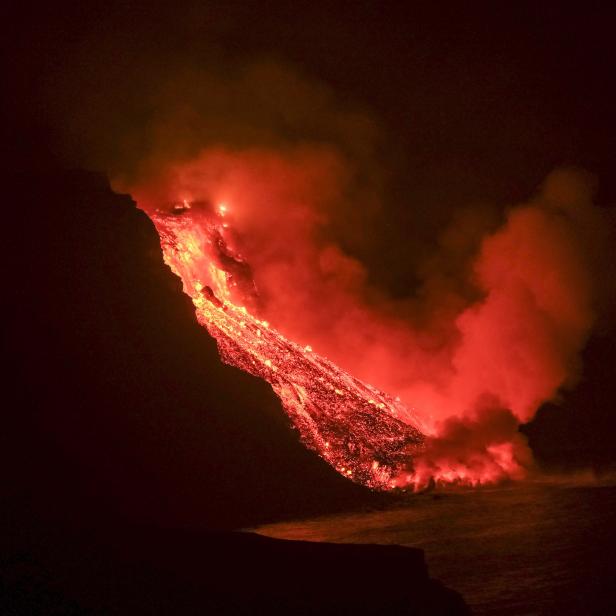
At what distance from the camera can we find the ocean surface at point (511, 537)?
12.5m

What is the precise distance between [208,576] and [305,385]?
21369mm

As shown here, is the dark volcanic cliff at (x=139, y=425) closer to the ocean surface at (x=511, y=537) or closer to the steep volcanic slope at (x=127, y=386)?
the steep volcanic slope at (x=127, y=386)

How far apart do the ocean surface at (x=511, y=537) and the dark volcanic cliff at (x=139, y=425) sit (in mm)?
2497

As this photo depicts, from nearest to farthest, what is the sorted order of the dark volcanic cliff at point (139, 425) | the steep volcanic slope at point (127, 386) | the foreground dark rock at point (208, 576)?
the foreground dark rock at point (208, 576) < the dark volcanic cliff at point (139, 425) < the steep volcanic slope at point (127, 386)

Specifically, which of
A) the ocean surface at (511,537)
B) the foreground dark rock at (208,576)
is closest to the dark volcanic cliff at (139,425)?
the foreground dark rock at (208,576)

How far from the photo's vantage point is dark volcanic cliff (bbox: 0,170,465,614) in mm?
9656

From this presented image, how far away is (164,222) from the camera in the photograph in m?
33.1

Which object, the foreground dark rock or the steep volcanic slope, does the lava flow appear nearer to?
the steep volcanic slope

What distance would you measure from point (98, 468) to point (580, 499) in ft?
51.7

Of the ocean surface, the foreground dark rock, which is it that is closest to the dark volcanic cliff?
the foreground dark rock

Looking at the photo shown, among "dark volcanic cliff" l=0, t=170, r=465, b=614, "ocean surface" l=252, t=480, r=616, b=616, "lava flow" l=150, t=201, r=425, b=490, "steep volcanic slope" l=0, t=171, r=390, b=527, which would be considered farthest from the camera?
"lava flow" l=150, t=201, r=425, b=490

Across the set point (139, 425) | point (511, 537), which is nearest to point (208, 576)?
point (511, 537)

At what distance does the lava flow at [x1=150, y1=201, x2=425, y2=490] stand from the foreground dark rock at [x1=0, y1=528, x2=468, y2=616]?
52.8 ft

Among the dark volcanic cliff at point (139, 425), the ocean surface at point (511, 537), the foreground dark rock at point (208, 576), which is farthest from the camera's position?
the ocean surface at point (511, 537)
